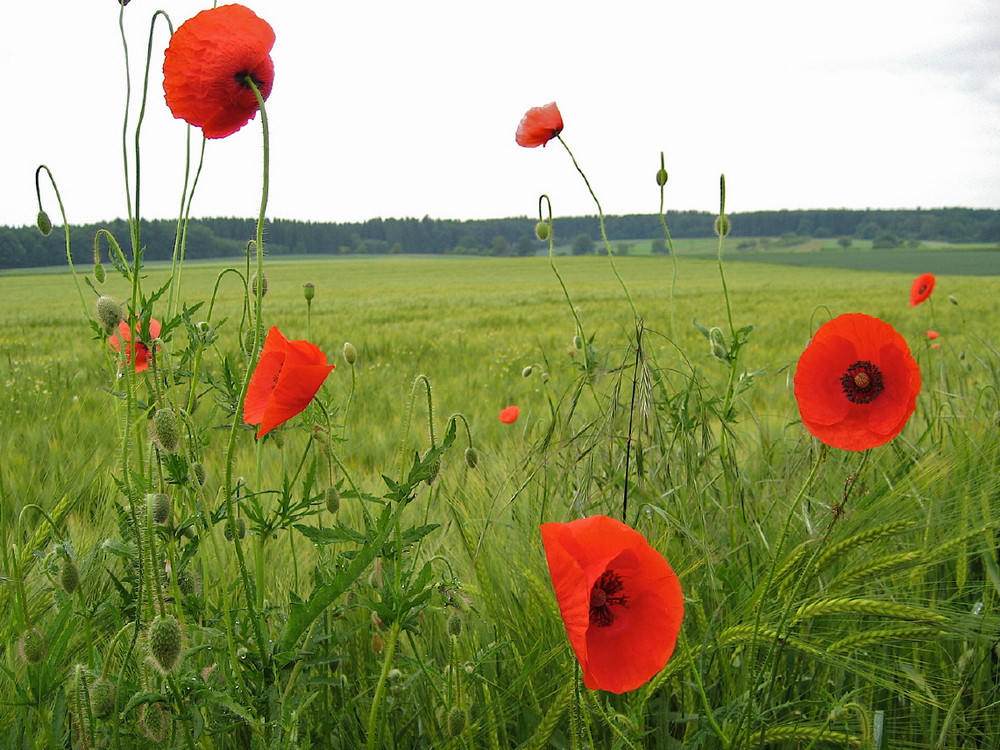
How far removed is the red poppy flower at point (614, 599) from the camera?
0.64 meters

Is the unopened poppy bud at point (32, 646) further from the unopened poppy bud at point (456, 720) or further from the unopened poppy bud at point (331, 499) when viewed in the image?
the unopened poppy bud at point (456, 720)

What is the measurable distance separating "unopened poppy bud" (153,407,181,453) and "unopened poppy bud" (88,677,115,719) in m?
0.26

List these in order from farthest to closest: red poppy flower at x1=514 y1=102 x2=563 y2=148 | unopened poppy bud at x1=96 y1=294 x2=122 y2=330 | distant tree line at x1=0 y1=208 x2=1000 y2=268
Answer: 1. distant tree line at x1=0 y1=208 x2=1000 y2=268
2. red poppy flower at x1=514 y1=102 x2=563 y2=148
3. unopened poppy bud at x1=96 y1=294 x2=122 y2=330

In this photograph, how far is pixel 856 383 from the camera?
3.18ft

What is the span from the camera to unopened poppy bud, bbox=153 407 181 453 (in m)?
0.80

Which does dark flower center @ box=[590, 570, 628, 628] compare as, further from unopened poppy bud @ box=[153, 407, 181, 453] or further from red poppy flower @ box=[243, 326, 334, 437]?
unopened poppy bud @ box=[153, 407, 181, 453]

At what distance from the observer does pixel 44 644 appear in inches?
31.3

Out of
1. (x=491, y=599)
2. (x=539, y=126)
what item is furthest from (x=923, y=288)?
(x=491, y=599)

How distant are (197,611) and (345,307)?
41.7 feet

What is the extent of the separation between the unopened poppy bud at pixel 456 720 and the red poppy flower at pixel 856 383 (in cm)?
56

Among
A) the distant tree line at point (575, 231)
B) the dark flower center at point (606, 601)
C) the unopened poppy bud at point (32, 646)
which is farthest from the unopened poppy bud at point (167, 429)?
the distant tree line at point (575, 231)

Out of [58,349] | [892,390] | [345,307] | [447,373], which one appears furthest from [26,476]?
[345,307]

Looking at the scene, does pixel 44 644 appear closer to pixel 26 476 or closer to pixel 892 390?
pixel 892 390

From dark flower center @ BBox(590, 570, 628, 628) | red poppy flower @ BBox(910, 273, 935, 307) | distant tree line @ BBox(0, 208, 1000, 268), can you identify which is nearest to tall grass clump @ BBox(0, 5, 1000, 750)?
dark flower center @ BBox(590, 570, 628, 628)
